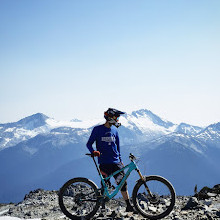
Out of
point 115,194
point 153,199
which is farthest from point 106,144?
point 153,199

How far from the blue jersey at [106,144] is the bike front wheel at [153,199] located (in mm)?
1163

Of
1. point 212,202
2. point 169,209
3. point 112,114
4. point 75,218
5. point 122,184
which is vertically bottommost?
point 212,202

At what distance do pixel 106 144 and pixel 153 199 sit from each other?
227 cm

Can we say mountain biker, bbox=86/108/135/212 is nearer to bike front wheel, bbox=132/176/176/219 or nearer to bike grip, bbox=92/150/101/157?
bike grip, bbox=92/150/101/157

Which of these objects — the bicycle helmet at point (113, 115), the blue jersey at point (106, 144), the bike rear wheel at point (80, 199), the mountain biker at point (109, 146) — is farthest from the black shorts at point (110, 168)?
the bicycle helmet at point (113, 115)

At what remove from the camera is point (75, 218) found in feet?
26.7

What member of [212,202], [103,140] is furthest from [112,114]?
[212,202]

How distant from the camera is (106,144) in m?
8.34

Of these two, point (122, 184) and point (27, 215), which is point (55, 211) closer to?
point (27, 215)

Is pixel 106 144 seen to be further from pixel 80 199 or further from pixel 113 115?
pixel 80 199

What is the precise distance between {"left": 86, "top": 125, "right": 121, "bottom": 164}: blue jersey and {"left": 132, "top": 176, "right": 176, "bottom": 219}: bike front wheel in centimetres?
116

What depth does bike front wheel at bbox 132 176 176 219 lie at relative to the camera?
7.55 metres

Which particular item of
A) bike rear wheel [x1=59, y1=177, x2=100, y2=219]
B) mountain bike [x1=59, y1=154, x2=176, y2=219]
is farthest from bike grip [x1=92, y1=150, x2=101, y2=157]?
bike rear wheel [x1=59, y1=177, x2=100, y2=219]

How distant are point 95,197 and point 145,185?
5.56 feet
